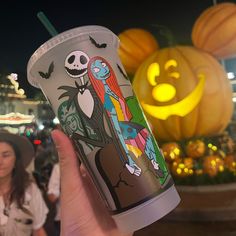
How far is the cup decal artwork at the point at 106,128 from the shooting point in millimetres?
597

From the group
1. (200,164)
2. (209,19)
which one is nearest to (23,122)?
(200,164)

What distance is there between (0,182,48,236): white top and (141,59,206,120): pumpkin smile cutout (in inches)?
55.6

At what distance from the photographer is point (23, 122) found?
2.61 meters

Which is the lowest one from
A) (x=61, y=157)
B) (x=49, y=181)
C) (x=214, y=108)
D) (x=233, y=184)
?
(x=233, y=184)

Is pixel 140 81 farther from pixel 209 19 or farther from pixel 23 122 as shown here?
pixel 23 122

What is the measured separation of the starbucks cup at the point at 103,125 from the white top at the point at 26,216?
2.65 feet

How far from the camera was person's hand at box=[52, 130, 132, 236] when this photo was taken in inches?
26.8

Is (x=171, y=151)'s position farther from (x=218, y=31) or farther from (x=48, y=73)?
(x=48, y=73)

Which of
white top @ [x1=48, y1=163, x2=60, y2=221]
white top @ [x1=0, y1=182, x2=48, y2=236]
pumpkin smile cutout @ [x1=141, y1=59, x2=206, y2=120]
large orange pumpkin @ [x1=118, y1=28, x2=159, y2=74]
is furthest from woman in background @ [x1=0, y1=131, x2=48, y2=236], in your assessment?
large orange pumpkin @ [x1=118, y1=28, x2=159, y2=74]

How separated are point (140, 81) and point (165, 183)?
2126 mm

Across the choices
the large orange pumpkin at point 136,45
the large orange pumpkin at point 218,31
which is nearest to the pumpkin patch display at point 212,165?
the large orange pumpkin at point 218,31

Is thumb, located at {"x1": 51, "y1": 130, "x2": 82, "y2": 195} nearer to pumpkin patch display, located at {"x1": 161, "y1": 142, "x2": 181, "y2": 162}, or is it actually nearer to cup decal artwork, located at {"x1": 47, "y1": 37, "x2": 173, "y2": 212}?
cup decal artwork, located at {"x1": 47, "y1": 37, "x2": 173, "y2": 212}

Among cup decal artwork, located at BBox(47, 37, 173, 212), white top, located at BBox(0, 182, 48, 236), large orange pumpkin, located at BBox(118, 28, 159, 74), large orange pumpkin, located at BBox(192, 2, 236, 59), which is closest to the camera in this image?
cup decal artwork, located at BBox(47, 37, 173, 212)

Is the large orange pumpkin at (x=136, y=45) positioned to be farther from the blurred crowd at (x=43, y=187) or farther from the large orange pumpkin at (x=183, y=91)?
the blurred crowd at (x=43, y=187)
